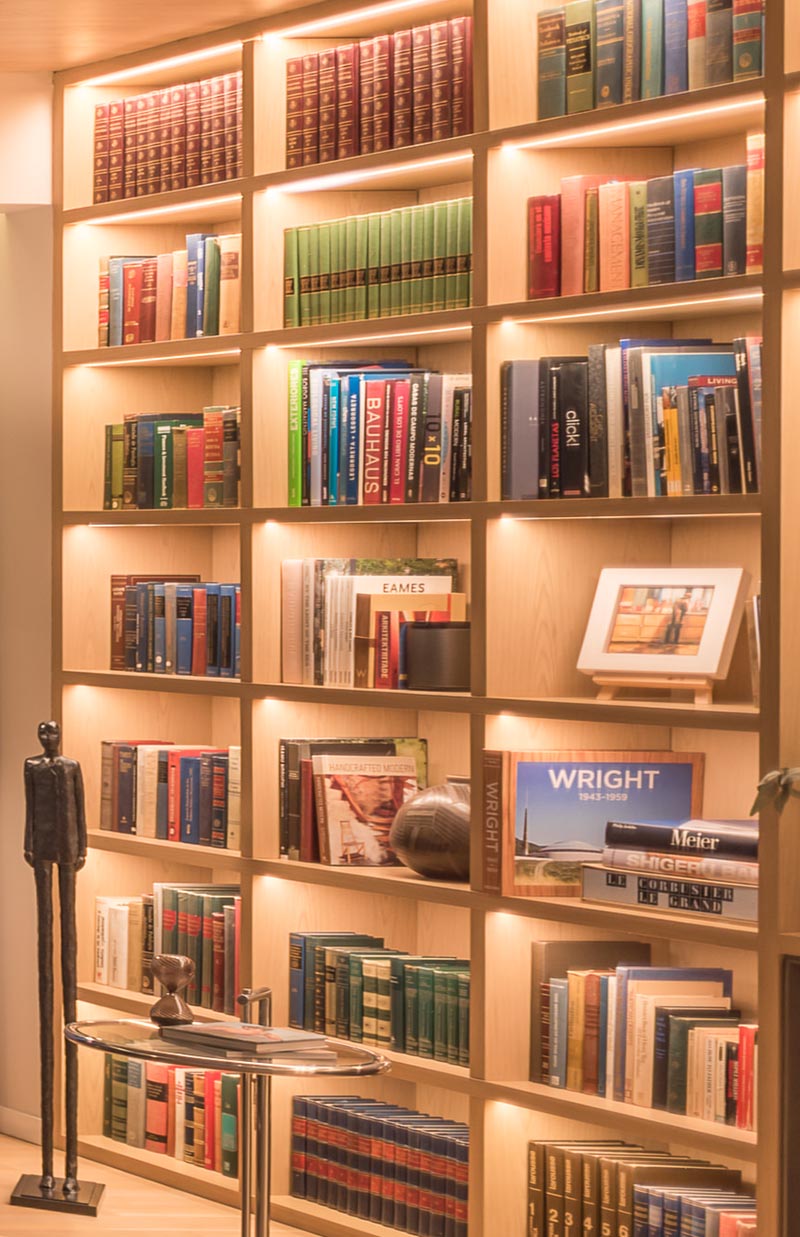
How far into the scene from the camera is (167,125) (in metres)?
5.02

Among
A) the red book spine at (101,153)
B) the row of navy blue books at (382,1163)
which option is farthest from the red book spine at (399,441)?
the row of navy blue books at (382,1163)

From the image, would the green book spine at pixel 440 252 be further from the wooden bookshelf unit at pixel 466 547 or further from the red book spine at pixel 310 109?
the red book spine at pixel 310 109

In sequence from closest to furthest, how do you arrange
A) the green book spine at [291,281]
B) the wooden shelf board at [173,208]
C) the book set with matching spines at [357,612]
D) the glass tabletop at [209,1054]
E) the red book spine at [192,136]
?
the glass tabletop at [209,1054] → the book set with matching spines at [357,612] → the green book spine at [291,281] → the wooden shelf board at [173,208] → the red book spine at [192,136]

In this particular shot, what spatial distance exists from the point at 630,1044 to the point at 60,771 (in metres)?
1.66

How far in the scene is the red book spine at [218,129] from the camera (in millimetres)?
4848

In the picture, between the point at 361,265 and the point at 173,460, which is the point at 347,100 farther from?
the point at 173,460

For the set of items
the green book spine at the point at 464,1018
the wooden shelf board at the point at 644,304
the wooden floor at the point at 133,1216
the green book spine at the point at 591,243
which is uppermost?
the green book spine at the point at 591,243

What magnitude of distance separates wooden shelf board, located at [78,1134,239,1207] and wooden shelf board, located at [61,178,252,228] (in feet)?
8.44

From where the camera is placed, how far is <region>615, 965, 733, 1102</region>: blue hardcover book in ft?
12.8

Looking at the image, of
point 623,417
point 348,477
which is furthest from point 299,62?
point 623,417

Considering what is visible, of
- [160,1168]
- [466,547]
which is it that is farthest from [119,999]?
[466,547]

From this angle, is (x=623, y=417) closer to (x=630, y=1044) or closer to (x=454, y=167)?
(x=454, y=167)

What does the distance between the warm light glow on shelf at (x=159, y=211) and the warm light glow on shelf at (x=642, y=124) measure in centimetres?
98

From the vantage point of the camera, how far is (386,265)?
443 cm
